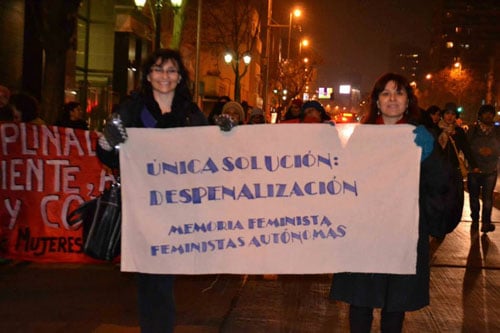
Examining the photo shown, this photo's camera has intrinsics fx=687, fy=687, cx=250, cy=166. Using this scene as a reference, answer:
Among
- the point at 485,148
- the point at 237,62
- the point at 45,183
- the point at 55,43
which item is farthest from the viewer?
the point at 237,62

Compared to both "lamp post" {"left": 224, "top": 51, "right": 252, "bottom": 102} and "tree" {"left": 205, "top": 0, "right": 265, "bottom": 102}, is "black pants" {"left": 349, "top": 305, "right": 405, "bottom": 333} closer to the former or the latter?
"lamp post" {"left": 224, "top": 51, "right": 252, "bottom": 102}

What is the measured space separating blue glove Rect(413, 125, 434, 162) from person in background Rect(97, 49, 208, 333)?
117cm

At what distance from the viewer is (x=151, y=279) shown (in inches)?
144

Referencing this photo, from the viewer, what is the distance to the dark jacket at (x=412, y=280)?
353 cm

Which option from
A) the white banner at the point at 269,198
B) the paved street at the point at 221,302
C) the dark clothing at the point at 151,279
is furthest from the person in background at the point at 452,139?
the dark clothing at the point at 151,279

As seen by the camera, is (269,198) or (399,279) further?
(269,198)

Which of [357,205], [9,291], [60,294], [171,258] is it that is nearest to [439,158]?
[357,205]

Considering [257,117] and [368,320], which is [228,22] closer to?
[257,117]

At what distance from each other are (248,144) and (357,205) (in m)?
0.67

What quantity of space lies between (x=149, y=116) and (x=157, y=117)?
44 millimetres

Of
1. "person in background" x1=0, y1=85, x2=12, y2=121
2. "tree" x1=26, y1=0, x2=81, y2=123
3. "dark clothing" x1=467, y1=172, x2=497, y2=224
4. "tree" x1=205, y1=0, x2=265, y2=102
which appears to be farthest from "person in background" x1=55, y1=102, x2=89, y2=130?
"tree" x1=205, y1=0, x2=265, y2=102

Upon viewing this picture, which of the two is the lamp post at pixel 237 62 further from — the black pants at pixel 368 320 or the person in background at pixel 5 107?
the black pants at pixel 368 320

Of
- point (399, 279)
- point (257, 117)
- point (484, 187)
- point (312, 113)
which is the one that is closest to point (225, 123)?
point (399, 279)

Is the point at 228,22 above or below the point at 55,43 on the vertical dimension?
above
